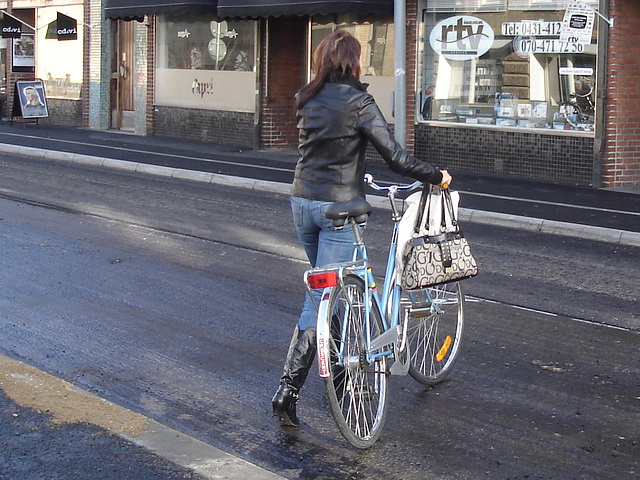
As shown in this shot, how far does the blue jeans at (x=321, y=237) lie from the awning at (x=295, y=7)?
13.5 metres

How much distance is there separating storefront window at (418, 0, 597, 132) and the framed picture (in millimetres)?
12465

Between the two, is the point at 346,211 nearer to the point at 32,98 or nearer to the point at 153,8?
the point at 153,8

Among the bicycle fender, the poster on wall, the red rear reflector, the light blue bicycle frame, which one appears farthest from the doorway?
the bicycle fender

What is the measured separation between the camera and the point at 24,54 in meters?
29.3

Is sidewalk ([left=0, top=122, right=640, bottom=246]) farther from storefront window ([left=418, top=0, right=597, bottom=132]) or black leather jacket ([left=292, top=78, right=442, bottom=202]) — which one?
black leather jacket ([left=292, top=78, right=442, bottom=202])

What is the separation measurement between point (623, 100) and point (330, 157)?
11.5 m

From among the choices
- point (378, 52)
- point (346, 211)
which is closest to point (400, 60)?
point (378, 52)

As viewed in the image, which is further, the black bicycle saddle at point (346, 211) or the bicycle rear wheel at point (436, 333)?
the bicycle rear wheel at point (436, 333)

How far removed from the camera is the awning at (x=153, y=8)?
Answer: 69.5ft

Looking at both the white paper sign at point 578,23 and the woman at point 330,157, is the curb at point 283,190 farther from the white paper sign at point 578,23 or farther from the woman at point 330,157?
the woman at point 330,157

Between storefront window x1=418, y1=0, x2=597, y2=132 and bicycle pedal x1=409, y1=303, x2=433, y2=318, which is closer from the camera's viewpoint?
bicycle pedal x1=409, y1=303, x2=433, y2=318

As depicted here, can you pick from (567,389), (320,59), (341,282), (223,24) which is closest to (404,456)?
(341,282)

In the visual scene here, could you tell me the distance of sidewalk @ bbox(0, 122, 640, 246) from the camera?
12.2 metres

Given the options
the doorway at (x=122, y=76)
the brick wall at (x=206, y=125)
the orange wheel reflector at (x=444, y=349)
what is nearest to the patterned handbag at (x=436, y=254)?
the orange wheel reflector at (x=444, y=349)
